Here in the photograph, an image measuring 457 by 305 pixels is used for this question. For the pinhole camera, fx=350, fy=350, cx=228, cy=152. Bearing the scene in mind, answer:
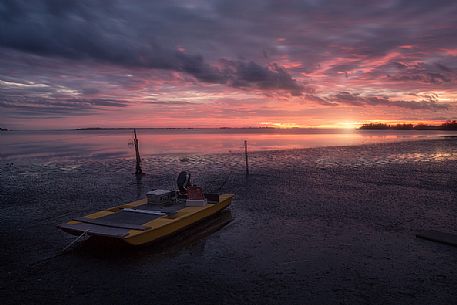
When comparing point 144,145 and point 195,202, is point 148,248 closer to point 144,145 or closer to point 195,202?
point 195,202

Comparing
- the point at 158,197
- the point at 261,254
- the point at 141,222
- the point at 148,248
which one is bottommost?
the point at 261,254

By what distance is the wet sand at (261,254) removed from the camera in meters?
8.96

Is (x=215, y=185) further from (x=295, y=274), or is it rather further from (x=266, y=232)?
(x=295, y=274)

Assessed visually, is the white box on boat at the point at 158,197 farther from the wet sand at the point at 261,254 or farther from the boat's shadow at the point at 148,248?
the wet sand at the point at 261,254

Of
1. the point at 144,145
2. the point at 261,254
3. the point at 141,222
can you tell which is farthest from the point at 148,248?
the point at 144,145

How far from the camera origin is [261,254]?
11.5 m

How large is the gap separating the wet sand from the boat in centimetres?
62

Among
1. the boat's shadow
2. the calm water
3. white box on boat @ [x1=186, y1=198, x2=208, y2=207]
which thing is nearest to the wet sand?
the boat's shadow

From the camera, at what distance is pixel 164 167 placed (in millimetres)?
34656

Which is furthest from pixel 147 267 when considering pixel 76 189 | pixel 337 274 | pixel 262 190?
pixel 76 189

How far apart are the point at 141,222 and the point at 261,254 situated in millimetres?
4375

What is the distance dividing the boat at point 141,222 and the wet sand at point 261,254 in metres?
0.62

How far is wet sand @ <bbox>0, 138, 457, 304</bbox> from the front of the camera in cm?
896

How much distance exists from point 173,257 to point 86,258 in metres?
2.78
